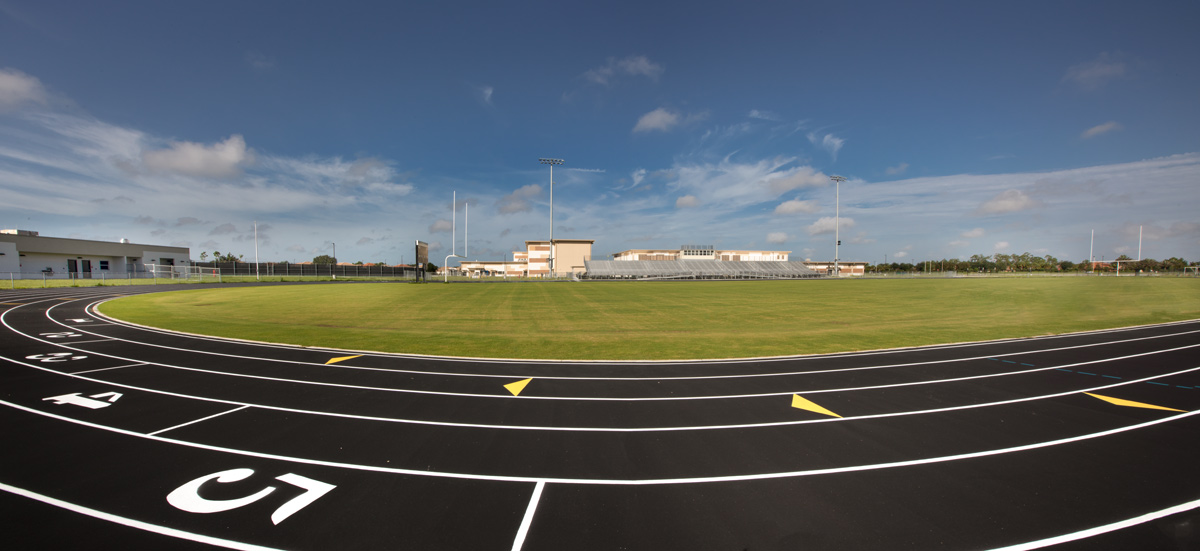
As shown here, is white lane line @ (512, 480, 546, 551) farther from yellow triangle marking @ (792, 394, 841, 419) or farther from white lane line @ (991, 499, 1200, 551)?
yellow triangle marking @ (792, 394, 841, 419)

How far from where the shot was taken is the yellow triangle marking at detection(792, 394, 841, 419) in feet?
23.2

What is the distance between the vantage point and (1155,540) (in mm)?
3732

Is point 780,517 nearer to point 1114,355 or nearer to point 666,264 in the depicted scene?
point 1114,355

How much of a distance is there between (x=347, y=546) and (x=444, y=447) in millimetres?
2052

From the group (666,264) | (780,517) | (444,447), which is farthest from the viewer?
(666,264)

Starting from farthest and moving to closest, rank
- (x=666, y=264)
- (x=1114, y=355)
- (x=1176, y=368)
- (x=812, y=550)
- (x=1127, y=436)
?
(x=666, y=264), (x=1114, y=355), (x=1176, y=368), (x=1127, y=436), (x=812, y=550)

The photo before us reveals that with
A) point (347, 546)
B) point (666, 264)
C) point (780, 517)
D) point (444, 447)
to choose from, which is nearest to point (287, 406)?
point (444, 447)

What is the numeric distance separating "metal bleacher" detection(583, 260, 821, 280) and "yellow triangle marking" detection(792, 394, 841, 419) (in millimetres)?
68512

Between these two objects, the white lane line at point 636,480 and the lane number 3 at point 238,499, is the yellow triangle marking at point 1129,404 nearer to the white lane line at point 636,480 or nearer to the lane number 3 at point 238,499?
the white lane line at point 636,480

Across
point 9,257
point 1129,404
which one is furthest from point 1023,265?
point 9,257

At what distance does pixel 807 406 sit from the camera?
740 centimetres

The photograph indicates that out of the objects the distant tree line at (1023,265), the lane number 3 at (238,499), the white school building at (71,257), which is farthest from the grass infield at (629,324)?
the distant tree line at (1023,265)

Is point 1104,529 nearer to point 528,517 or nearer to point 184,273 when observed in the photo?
point 528,517

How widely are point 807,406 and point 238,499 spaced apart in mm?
8476
